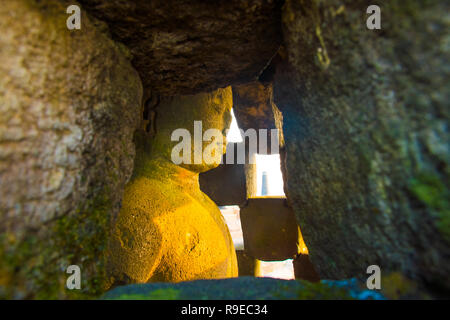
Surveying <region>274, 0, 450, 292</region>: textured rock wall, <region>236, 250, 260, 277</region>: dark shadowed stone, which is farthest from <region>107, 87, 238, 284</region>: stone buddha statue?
<region>236, 250, 260, 277</region>: dark shadowed stone

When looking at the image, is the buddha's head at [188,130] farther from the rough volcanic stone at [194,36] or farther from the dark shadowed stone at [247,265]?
the dark shadowed stone at [247,265]

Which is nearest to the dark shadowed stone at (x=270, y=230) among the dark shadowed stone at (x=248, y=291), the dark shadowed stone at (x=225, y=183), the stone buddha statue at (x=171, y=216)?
the dark shadowed stone at (x=225, y=183)

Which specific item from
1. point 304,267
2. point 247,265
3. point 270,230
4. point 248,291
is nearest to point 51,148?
point 248,291

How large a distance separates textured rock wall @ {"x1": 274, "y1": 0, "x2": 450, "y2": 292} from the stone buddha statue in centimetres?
89

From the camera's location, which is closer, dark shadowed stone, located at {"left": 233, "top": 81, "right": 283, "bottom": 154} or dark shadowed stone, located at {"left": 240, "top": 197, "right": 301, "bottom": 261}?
dark shadowed stone, located at {"left": 233, "top": 81, "right": 283, "bottom": 154}

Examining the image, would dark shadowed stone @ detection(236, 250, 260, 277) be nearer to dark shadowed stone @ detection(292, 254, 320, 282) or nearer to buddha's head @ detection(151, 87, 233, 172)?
dark shadowed stone @ detection(292, 254, 320, 282)

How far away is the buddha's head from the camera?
1.56m

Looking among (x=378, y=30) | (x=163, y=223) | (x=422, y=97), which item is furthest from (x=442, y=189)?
(x=163, y=223)

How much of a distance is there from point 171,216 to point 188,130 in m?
0.51

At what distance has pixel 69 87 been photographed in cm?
59

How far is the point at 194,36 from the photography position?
2.70ft

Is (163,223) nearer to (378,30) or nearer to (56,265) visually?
(56,265)

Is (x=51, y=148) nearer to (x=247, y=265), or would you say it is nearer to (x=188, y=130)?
(x=188, y=130)
